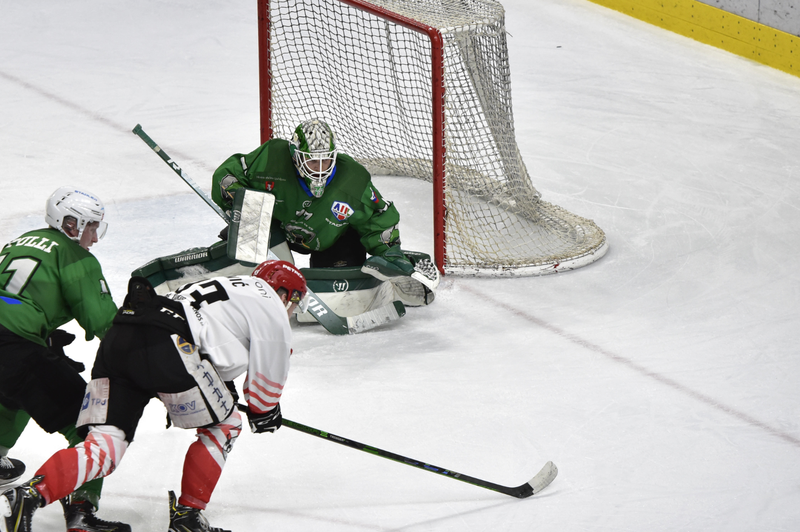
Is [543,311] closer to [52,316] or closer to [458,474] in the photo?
[458,474]

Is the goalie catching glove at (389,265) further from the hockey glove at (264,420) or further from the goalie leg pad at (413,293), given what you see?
the hockey glove at (264,420)

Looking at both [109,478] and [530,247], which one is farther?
[530,247]

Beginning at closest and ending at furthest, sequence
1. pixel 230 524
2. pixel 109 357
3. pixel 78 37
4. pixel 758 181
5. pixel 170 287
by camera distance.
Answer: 1. pixel 109 357
2. pixel 230 524
3. pixel 170 287
4. pixel 758 181
5. pixel 78 37

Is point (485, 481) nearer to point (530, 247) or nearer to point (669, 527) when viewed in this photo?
point (669, 527)

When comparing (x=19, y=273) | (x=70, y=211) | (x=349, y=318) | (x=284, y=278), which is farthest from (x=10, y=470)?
(x=349, y=318)

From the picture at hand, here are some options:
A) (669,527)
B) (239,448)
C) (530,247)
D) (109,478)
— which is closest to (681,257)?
(530,247)

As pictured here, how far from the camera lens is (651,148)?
6.84 m

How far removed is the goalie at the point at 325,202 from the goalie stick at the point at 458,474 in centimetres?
129

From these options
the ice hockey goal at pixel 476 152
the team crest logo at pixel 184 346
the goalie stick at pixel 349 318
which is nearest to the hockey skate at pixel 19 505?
the team crest logo at pixel 184 346

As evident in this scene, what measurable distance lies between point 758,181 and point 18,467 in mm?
4577

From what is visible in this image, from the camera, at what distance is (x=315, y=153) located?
444cm

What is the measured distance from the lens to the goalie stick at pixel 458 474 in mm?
3254

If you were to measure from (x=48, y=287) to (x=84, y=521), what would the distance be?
67 cm

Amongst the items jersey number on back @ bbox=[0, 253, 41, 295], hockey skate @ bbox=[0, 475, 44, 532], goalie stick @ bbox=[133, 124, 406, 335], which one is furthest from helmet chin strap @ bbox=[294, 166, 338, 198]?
hockey skate @ bbox=[0, 475, 44, 532]
